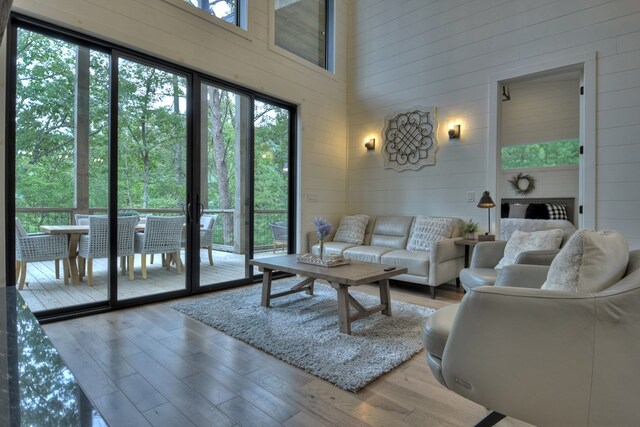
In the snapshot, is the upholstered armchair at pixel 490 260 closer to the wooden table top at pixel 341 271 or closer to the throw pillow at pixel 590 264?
the wooden table top at pixel 341 271

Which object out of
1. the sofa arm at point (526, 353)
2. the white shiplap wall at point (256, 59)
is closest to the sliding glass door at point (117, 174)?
the white shiplap wall at point (256, 59)

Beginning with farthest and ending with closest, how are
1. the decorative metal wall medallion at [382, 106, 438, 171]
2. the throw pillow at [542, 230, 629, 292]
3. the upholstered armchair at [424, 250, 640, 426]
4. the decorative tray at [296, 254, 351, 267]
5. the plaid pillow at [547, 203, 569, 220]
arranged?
the plaid pillow at [547, 203, 569, 220]
the decorative metal wall medallion at [382, 106, 438, 171]
the decorative tray at [296, 254, 351, 267]
the throw pillow at [542, 230, 629, 292]
the upholstered armchair at [424, 250, 640, 426]

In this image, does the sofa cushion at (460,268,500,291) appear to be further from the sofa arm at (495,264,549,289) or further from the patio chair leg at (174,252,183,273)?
the patio chair leg at (174,252,183,273)

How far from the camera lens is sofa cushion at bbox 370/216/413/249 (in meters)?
4.58

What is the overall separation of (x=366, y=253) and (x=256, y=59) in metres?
2.83

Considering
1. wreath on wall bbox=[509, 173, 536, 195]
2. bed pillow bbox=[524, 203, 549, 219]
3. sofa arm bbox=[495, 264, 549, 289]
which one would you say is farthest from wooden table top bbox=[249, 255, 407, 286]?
wreath on wall bbox=[509, 173, 536, 195]

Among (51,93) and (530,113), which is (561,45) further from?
(51,93)

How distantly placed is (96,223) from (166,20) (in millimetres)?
2180

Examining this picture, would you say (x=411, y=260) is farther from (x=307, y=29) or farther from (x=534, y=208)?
(x=534, y=208)

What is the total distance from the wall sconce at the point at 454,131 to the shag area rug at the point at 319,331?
232 centimetres

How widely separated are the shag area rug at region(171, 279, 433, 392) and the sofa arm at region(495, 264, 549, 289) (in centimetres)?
76

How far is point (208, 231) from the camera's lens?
4.04 meters

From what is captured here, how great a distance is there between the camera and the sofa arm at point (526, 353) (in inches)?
42.6

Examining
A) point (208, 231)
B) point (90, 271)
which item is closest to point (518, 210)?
point (208, 231)
